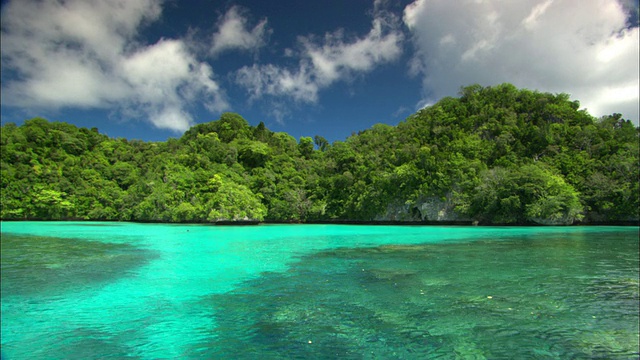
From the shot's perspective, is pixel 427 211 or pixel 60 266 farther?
pixel 427 211

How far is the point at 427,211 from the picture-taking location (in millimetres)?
43812

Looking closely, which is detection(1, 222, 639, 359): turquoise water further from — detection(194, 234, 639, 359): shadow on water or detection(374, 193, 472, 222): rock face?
detection(374, 193, 472, 222): rock face

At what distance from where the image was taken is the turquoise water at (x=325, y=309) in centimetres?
530

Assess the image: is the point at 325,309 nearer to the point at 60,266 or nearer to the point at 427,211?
the point at 60,266

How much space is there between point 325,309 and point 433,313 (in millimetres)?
2134

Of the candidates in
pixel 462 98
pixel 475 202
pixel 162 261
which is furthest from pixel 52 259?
pixel 462 98

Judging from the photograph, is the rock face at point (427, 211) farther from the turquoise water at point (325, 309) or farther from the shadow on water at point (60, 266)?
the shadow on water at point (60, 266)

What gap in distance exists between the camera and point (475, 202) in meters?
39.9

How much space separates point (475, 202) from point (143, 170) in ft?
178

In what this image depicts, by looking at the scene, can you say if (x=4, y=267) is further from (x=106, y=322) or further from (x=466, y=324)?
(x=466, y=324)

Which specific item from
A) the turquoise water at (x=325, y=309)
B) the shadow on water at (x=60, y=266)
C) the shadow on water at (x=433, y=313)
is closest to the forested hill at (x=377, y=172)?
the shadow on water at (x=60, y=266)

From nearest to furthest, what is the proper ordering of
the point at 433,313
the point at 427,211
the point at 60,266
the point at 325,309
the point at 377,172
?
1. the point at 433,313
2. the point at 325,309
3. the point at 60,266
4. the point at 427,211
5. the point at 377,172

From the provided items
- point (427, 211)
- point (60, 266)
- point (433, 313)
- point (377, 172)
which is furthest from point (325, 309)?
point (377, 172)

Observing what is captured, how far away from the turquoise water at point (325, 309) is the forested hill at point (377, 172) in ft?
96.5
